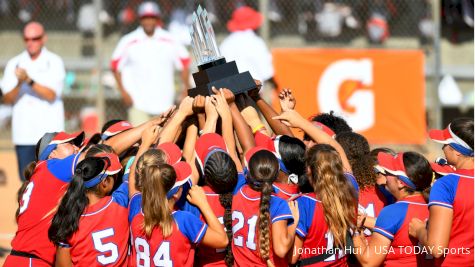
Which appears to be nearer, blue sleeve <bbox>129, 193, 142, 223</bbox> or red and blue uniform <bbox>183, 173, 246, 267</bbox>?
blue sleeve <bbox>129, 193, 142, 223</bbox>

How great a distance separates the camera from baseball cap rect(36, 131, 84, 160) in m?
5.57

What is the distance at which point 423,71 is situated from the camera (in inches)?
487

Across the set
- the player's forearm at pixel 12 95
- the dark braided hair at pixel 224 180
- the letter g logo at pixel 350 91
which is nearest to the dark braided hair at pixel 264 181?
the dark braided hair at pixel 224 180

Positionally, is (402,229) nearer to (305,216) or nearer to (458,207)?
(458,207)

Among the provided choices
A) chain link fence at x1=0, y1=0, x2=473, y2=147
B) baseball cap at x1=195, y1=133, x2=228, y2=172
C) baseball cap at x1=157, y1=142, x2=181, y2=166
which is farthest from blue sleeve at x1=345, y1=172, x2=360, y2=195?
chain link fence at x1=0, y1=0, x2=473, y2=147

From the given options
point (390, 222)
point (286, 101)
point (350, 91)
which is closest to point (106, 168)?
point (286, 101)

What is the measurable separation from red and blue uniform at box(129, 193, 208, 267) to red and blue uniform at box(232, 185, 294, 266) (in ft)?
0.74

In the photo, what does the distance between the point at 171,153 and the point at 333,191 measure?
1005 mm

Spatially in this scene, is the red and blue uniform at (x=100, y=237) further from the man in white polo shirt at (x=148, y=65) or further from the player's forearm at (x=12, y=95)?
the man in white polo shirt at (x=148, y=65)

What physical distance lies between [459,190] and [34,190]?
259 cm

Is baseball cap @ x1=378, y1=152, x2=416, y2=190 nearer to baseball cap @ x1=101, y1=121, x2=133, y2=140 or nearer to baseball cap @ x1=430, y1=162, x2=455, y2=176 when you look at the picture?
baseball cap @ x1=430, y1=162, x2=455, y2=176

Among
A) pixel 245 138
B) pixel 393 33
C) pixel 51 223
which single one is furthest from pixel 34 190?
pixel 393 33

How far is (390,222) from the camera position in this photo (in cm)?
469

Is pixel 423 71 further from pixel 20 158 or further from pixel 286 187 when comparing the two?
pixel 286 187
